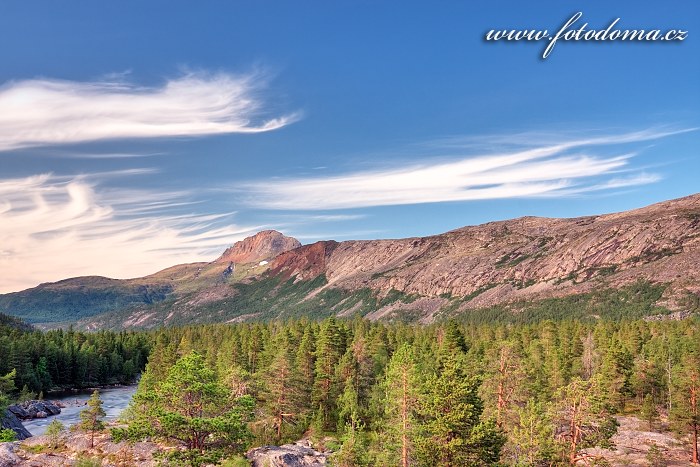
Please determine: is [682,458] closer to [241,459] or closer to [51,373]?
[241,459]

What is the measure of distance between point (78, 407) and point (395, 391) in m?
106

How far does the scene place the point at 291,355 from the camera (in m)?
83.8

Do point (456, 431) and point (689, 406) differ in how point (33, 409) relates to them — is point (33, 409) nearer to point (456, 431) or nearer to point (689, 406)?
point (456, 431)

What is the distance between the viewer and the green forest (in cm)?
3956

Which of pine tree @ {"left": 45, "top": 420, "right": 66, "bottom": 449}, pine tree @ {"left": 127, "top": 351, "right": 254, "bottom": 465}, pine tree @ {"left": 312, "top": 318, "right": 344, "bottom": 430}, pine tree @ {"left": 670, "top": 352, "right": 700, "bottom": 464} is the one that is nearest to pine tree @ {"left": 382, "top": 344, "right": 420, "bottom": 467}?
pine tree @ {"left": 127, "top": 351, "right": 254, "bottom": 465}

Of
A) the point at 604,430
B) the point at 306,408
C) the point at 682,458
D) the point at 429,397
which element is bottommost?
the point at 682,458

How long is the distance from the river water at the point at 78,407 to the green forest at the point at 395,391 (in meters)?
10.5

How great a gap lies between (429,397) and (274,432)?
4560 centimetres

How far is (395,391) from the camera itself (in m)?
43.6

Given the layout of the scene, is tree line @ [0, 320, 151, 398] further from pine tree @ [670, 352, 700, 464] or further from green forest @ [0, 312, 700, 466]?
pine tree @ [670, 352, 700, 464]

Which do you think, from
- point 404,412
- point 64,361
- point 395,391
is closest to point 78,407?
point 64,361

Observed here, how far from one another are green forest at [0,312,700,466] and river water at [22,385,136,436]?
1049 cm

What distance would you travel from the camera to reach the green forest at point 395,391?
130 feet

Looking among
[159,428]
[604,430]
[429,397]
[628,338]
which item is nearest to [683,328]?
[628,338]
